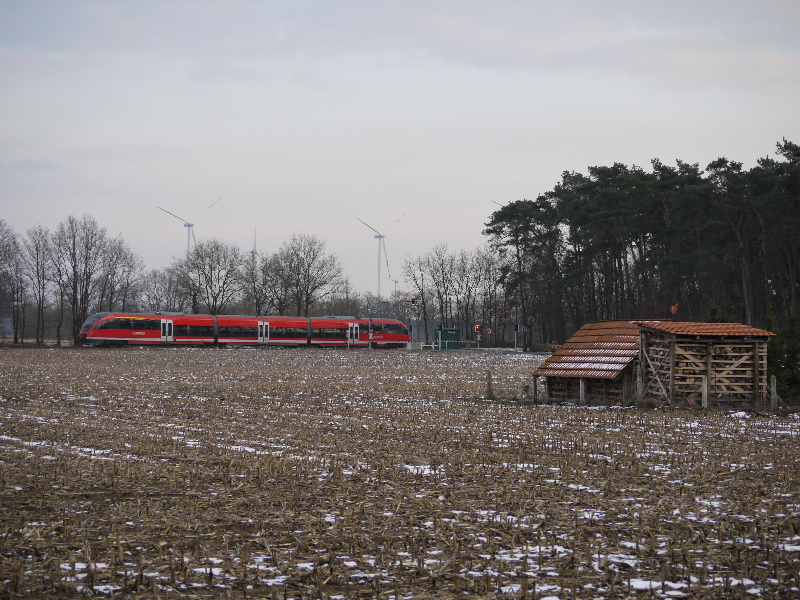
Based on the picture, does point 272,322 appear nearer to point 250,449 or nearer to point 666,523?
point 250,449

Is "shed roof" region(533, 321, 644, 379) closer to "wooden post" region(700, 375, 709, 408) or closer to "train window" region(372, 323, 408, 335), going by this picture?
"wooden post" region(700, 375, 709, 408)

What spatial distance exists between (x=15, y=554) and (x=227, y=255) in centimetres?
9248

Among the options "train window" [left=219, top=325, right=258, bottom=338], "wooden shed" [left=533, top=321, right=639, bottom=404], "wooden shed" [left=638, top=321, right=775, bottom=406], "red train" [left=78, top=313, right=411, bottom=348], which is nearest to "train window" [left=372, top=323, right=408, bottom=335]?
"red train" [left=78, top=313, right=411, bottom=348]

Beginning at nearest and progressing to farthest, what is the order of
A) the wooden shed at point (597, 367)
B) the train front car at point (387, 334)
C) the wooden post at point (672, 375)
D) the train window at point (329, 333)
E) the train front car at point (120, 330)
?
the wooden post at point (672, 375) < the wooden shed at point (597, 367) < the train front car at point (120, 330) < the train window at point (329, 333) < the train front car at point (387, 334)

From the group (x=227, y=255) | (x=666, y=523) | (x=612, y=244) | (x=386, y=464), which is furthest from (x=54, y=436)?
(x=227, y=255)

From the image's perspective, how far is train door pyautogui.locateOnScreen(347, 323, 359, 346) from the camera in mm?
76875

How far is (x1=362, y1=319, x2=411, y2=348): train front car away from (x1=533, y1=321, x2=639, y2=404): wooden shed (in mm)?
50465

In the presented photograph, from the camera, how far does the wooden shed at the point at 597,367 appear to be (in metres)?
24.8

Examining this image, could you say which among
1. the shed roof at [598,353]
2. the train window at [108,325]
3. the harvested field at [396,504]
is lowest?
the harvested field at [396,504]

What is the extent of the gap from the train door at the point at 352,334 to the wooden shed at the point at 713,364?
5433 cm

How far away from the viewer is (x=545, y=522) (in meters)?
9.49

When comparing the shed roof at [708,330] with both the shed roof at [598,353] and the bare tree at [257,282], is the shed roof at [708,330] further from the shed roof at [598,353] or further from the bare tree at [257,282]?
the bare tree at [257,282]

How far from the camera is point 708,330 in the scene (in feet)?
77.7

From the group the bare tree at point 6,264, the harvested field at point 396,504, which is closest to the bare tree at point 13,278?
the bare tree at point 6,264
